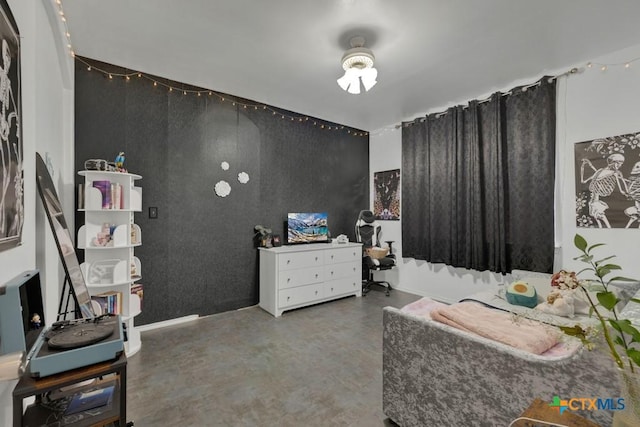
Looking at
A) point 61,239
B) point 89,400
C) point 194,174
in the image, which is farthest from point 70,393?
point 194,174

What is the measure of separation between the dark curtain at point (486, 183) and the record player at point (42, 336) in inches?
149

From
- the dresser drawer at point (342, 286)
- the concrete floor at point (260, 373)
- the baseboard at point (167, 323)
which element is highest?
the dresser drawer at point (342, 286)

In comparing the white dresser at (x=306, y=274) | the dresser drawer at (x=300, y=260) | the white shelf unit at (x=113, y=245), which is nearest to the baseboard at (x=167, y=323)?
the white shelf unit at (x=113, y=245)

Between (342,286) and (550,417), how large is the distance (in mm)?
3262

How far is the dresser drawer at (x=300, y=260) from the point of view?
11.6ft

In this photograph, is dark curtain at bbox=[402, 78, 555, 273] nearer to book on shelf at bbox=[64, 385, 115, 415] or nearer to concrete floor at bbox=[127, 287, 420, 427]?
concrete floor at bbox=[127, 287, 420, 427]

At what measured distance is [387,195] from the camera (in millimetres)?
4887

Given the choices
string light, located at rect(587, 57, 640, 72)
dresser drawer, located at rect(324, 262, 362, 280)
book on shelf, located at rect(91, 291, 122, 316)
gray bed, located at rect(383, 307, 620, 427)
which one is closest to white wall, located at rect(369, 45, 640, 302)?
string light, located at rect(587, 57, 640, 72)

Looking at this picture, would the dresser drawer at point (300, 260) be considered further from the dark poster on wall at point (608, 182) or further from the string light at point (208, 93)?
the dark poster on wall at point (608, 182)

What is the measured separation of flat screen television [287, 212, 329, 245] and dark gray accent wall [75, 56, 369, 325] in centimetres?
15

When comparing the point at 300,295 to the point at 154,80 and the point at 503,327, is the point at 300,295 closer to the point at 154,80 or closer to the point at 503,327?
the point at 503,327

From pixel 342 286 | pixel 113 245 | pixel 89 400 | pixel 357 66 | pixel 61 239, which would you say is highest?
pixel 357 66

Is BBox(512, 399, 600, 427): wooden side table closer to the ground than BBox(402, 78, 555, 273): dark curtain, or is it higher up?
closer to the ground

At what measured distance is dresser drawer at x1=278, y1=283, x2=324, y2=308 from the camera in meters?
3.54
